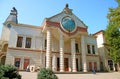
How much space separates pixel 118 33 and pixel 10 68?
68.6ft

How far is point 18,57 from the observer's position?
930 inches

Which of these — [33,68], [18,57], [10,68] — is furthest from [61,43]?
[10,68]

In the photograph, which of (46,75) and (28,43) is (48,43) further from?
(46,75)

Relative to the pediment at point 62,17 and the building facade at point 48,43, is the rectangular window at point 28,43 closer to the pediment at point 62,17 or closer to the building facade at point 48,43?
the building facade at point 48,43

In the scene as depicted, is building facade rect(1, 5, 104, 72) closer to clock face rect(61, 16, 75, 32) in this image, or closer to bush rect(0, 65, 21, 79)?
clock face rect(61, 16, 75, 32)

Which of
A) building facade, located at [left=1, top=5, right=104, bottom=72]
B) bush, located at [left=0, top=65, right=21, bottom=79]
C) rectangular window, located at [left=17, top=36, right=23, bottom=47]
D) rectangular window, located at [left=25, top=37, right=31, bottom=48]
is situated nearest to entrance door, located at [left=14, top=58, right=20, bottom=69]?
building facade, located at [left=1, top=5, right=104, bottom=72]

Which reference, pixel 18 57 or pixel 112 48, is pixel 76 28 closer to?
pixel 112 48

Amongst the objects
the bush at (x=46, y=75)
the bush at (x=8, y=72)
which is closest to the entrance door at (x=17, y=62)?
the bush at (x=8, y=72)

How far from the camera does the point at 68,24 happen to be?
85.6ft

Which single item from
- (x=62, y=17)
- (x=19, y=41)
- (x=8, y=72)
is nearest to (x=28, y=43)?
(x=19, y=41)

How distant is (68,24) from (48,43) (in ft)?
19.8

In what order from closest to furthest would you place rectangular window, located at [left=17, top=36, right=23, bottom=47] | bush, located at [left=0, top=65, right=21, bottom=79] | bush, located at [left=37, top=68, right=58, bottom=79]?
bush, located at [left=0, top=65, right=21, bottom=79], bush, located at [left=37, top=68, right=58, bottom=79], rectangular window, located at [left=17, top=36, right=23, bottom=47]

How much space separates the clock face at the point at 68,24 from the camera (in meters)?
25.7

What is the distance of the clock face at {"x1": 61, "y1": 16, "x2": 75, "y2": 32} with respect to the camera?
25.7m
